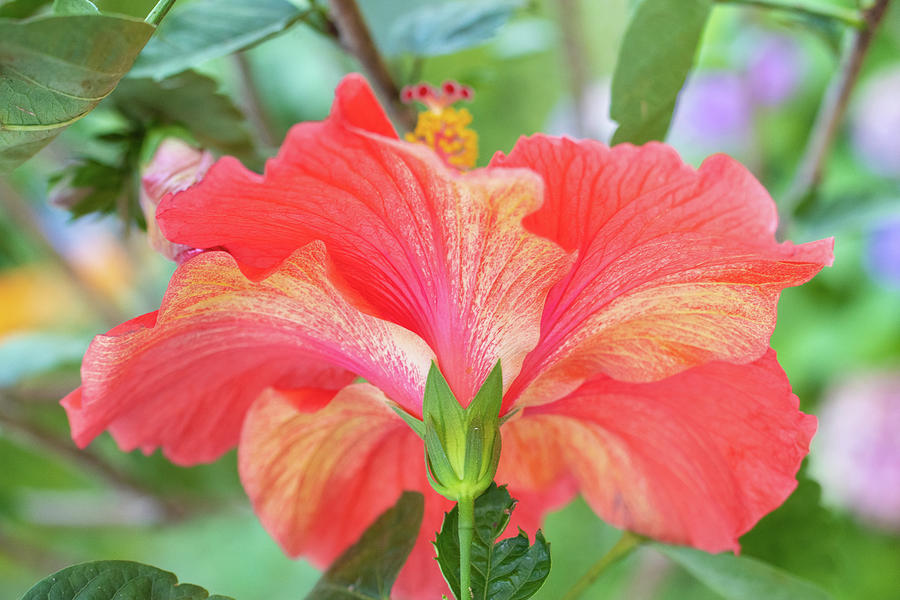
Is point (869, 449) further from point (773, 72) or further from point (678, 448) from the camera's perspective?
point (678, 448)

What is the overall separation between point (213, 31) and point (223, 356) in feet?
0.55

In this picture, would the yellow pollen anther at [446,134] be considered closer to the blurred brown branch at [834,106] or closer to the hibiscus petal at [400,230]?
the hibiscus petal at [400,230]

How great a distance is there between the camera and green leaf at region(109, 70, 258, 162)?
1.43ft

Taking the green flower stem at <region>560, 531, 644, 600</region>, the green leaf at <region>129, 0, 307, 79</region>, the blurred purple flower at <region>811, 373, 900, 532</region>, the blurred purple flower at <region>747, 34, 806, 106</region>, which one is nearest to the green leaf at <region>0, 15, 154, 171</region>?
the green leaf at <region>129, 0, 307, 79</region>

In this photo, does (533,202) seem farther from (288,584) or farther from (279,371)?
(288,584)

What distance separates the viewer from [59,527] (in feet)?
3.08

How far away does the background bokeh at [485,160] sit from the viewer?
0.57m

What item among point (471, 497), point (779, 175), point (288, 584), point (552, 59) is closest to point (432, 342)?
point (471, 497)

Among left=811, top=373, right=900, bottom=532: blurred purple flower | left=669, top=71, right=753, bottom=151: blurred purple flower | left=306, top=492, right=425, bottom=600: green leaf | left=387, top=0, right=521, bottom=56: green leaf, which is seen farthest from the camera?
left=669, top=71, right=753, bottom=151: blurred purple flower

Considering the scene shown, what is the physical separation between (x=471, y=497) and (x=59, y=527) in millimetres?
789

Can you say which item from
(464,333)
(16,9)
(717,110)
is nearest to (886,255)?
(717,110)

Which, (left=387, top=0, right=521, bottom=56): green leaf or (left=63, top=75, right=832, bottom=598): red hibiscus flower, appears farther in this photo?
(left=387, top=0, right=521, bottom=56): green leaf

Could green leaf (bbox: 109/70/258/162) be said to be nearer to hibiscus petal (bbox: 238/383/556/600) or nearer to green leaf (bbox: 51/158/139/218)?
green leaf (bbox: 51/158/139/218)

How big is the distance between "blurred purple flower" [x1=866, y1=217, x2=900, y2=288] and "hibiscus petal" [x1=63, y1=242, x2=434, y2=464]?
3.05ft
